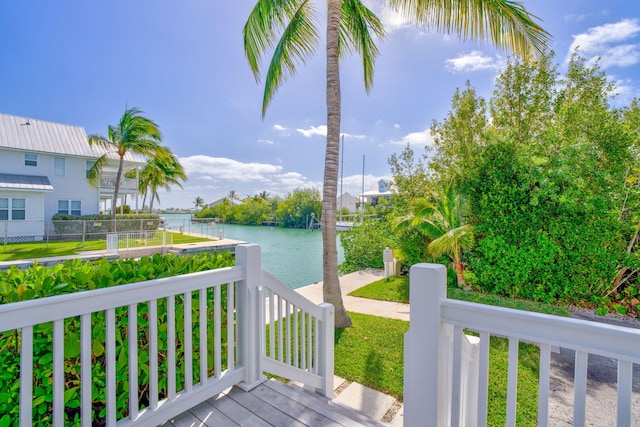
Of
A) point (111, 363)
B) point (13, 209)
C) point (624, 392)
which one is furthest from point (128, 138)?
point (624, 392)

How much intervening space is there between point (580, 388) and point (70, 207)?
907 inches

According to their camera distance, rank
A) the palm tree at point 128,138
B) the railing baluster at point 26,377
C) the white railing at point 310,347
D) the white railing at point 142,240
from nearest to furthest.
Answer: the railing baluster at point 26,377 < the white railing at point 310,347 < the white railing at point 142,240 < the palm tree at point 128,138

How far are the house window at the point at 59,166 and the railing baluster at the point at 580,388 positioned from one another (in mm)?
22913

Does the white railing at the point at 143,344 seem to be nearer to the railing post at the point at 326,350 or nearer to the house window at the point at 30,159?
the railing post at the point at 326,350

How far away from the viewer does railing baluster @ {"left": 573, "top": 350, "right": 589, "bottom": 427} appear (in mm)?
1017

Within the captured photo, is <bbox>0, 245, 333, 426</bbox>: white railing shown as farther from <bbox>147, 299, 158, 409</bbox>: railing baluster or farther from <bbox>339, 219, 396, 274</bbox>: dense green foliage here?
<bbox>339, 219, 396, 274</bbox>: dense green foliage

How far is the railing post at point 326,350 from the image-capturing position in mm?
2760

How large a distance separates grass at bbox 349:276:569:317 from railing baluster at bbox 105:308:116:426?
5423 mm

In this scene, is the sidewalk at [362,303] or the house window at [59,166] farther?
the house window at [59,166]

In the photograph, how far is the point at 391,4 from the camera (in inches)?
193

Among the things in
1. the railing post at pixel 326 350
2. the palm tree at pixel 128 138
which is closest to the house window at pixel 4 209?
the palm tree at pixel 128 138

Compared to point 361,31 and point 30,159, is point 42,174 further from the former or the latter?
point 361,31

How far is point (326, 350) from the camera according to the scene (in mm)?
2756

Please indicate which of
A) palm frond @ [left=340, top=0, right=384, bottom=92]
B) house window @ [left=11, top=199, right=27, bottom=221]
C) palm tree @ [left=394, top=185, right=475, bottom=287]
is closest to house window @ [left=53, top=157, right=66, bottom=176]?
house window @ [left=11, top=199, right=27, bottom=221]
